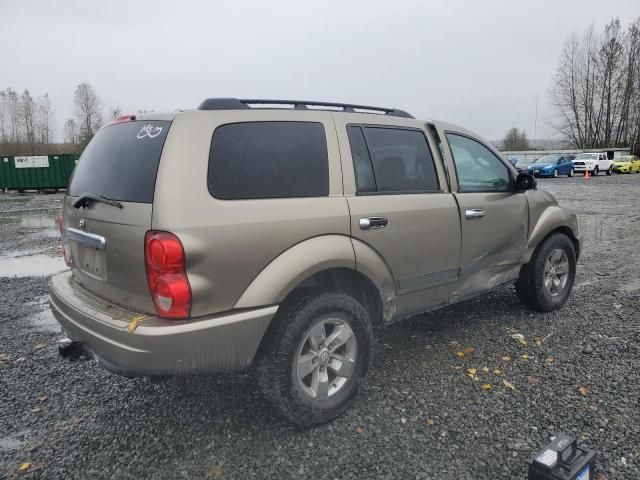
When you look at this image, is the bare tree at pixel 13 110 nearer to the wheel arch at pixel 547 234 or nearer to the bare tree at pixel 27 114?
the bare tree at pixel 27 114

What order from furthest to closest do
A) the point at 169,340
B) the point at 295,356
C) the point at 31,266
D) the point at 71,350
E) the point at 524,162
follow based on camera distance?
1. the point at 524,162
2. the point at 31,266
3. the point at 71,350
4. the point at 295,356
5. the point at 169,340

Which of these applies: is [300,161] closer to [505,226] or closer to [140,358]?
[140,358]

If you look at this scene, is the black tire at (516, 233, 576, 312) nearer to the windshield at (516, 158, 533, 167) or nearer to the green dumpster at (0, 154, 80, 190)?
the green dumpster at (0, 154, 80, 190)

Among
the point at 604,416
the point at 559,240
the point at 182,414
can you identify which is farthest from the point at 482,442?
the point at 559,240

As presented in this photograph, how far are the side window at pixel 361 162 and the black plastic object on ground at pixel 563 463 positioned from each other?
70.1 inches

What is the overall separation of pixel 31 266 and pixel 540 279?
7.15 meters

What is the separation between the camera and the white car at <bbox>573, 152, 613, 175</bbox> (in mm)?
33562

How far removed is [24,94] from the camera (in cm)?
6981

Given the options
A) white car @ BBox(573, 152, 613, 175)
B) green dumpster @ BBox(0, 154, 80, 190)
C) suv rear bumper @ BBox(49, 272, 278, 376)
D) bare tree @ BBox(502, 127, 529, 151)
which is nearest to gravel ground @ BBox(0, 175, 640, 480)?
suv rear bumper @ BBox(49, 272, 278, 376)

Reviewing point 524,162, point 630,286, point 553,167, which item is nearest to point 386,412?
point 630,286

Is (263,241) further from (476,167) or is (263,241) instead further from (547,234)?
(547,234)

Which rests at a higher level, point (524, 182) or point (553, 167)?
point (524, 182)

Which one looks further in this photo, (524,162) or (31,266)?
(524,162)

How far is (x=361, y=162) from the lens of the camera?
3.26m
